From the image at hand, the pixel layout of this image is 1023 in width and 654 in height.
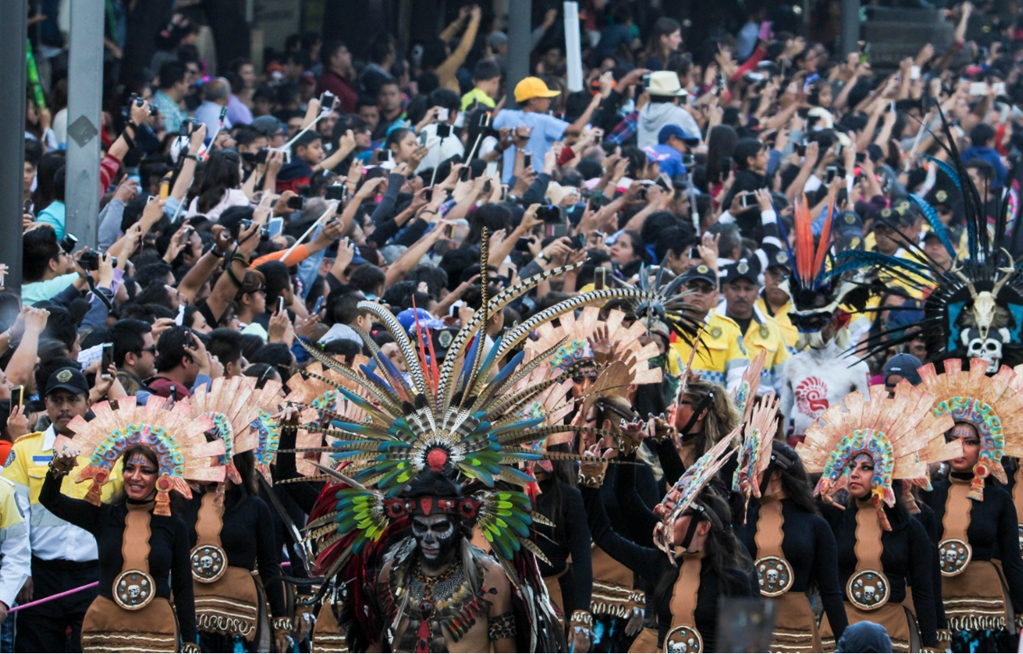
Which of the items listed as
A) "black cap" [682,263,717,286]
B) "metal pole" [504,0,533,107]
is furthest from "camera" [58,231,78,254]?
"metal pole" [504,0,533,107]

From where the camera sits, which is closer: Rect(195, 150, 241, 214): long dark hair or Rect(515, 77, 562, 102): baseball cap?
Rect(195, 150, 241, 214): long dark hair

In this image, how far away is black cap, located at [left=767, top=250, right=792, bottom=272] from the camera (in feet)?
40.5

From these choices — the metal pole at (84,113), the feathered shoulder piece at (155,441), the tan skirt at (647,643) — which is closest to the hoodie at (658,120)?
the metal pole at (84,113)

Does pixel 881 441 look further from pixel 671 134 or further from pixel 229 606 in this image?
pixel 671 134

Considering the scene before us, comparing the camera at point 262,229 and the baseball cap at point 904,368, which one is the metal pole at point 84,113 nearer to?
the camera at point 262,229

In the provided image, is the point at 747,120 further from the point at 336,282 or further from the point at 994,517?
the point at 994,517

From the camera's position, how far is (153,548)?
7.46 metres

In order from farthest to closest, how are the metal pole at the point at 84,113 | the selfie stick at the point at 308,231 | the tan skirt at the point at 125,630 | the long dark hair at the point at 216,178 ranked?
the long dark hair at the point at 216,178
the selfie stick at the point at 308,231
the metal pole at the point at 84,113
the tan skirt at the point at 125,630

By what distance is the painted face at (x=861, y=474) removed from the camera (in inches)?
324

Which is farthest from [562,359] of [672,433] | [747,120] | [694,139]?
[747,120]

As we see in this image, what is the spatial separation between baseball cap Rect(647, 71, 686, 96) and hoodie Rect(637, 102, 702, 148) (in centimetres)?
14

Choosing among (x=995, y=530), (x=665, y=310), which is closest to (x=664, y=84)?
(x=665, y=310)

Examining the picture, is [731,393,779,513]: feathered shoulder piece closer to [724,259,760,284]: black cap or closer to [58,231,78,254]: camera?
[724,259,760,284]: black cap

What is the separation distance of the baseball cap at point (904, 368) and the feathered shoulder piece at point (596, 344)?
171cm
